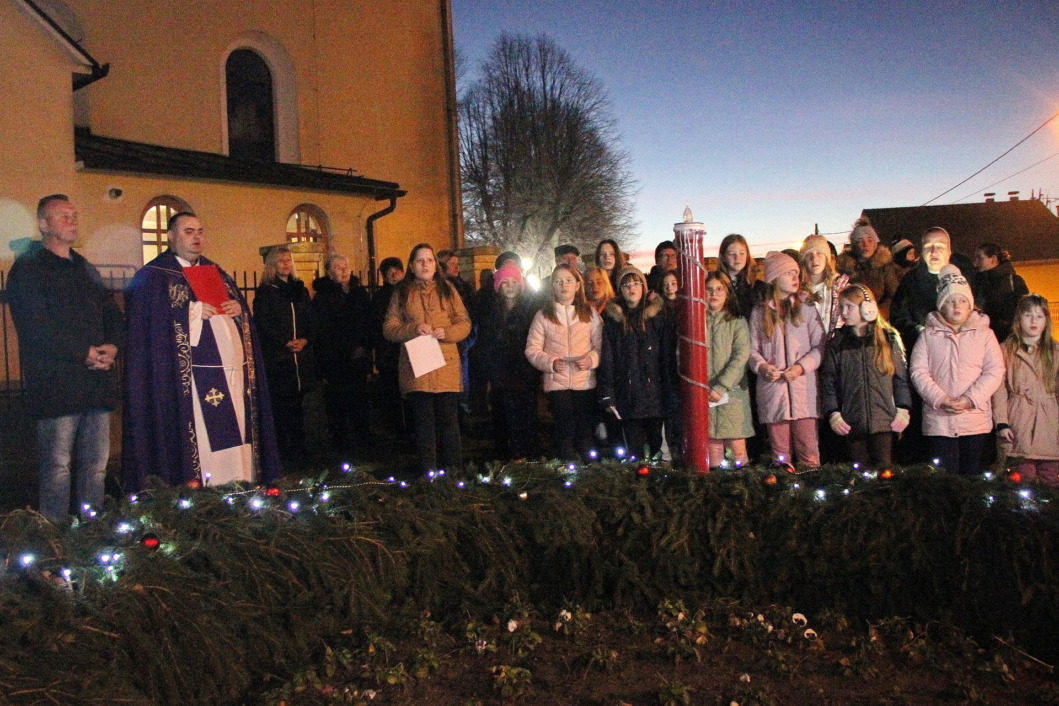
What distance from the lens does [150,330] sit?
5.88m

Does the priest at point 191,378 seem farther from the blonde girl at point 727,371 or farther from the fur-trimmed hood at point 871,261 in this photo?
the fur-trimmed hood at point 871,261

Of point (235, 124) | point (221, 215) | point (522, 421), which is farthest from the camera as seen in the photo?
point (235, 124)

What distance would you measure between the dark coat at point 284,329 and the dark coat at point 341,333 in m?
0.90

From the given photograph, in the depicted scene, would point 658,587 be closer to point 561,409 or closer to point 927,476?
point 927,476

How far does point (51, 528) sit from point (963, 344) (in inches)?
213

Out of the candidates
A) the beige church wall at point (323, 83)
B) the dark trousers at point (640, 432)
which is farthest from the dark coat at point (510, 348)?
the beige church wall at point (323, 83)

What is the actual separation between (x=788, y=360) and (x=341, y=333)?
456 cm

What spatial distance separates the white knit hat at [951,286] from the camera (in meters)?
6.28

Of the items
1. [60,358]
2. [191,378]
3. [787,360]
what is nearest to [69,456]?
[60,358]

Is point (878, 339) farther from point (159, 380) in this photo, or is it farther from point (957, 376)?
point (159, 380)

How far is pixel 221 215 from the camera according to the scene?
615 inches

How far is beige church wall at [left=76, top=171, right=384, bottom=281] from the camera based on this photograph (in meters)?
14.1

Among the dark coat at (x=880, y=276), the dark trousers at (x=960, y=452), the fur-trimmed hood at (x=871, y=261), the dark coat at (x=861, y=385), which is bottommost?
the dark trousers at (x=960, y=452)

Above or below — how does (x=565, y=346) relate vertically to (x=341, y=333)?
below
